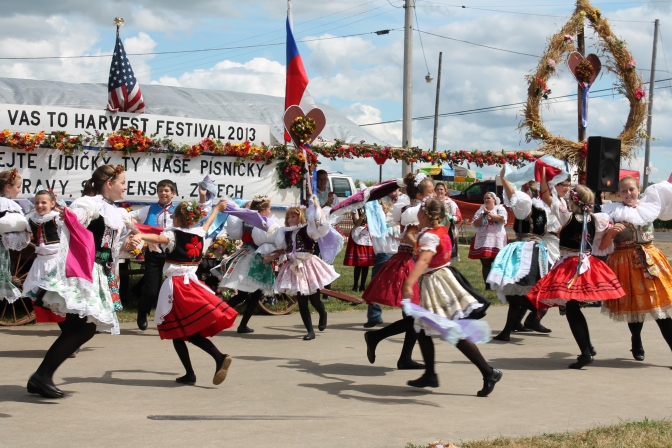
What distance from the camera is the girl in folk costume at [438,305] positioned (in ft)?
19.7

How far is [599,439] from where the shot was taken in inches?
197

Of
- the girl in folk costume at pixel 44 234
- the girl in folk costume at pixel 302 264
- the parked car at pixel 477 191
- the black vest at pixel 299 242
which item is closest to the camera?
the girl in folk costume at pixel 44 234

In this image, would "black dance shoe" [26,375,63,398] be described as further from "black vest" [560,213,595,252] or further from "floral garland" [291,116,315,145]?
"black vest" [560,213,595,252]

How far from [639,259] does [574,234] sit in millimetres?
665

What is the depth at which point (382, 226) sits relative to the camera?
10195mm

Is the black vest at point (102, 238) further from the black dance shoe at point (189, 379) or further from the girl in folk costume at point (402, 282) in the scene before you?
the girl in folk costume at point (402, 282)

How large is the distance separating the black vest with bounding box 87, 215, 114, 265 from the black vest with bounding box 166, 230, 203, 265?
19.7 inches

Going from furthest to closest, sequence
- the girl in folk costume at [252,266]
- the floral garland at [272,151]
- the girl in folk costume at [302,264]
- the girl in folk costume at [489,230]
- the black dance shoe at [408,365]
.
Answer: the girl in folk costume at [489,230], the floral garland at [272,151], the girl in folk costume at [252,266], the girl in folk costume at [302,264], the black dance shoe at [408,365]

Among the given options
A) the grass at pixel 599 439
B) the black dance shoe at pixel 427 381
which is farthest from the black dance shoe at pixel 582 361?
the grass at pixel 599 439

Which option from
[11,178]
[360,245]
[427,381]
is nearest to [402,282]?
[427,381]

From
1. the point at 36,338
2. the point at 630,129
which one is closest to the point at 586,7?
the point at 630,129

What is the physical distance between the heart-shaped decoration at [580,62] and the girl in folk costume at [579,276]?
7861 millimetres

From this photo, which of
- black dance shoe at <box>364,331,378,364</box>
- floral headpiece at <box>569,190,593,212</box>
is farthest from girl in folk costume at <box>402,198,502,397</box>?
floral headpiece at <box>569,190,593,212</box>

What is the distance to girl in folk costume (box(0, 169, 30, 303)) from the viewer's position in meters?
8.67
